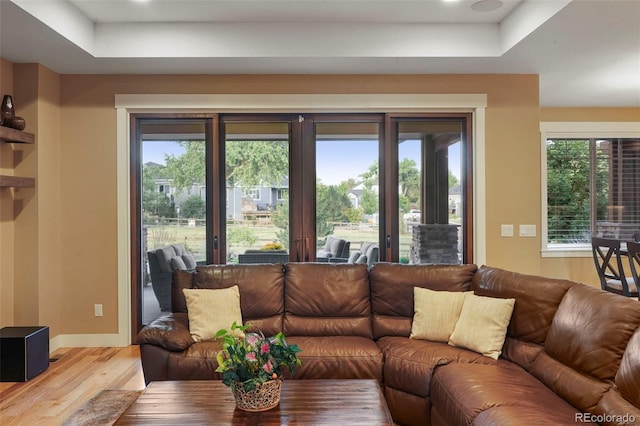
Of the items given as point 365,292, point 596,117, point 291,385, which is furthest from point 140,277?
point 596,117

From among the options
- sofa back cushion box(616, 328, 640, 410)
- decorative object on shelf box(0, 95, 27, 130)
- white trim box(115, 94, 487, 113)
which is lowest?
sofa back cushion box(616, 328, 640, 410)

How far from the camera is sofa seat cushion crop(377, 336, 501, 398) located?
99.3 inches

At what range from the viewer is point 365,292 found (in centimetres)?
332

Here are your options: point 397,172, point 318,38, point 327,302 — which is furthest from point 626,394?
point 318,38

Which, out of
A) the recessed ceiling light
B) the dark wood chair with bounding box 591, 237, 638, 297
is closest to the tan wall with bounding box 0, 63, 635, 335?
the dark wood chair with bounding box 591, 237, 638, 297

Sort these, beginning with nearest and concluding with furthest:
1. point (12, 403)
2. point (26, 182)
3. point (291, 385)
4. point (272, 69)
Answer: point (291, 385) < point (12, 403) < point (26, 182) < point (272, 69)

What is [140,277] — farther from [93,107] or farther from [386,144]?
[386,144]

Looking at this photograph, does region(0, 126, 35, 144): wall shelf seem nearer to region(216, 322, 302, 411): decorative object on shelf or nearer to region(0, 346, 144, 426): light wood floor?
region(0, 346, 144, 426): light wood floor

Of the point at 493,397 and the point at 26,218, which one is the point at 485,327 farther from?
the point at 26,218

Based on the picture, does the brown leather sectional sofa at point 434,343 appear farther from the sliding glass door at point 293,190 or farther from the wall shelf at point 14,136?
the wall shelf at point 14,136

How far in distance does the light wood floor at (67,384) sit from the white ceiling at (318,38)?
275cm

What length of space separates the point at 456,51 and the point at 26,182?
4.06 metres

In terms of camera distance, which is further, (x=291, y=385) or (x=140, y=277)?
(x=140, y=277)

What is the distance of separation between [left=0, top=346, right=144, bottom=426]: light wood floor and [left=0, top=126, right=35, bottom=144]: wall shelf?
200cm
